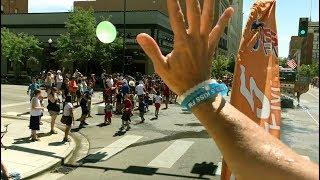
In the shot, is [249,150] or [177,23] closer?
[249,150]

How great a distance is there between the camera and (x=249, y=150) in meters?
1.52

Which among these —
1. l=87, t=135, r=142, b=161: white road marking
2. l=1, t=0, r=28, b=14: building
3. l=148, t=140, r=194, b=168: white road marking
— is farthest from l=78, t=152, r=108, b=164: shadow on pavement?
l=1, t=0, r=28, b=14: building

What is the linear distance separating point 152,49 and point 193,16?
10.8 inches

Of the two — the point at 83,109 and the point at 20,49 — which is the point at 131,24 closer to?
the point at 20,49

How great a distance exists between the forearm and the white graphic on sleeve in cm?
225

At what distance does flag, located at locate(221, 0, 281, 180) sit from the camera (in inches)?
157

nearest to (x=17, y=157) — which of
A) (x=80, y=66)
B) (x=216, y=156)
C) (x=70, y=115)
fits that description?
(x=70, y=115)

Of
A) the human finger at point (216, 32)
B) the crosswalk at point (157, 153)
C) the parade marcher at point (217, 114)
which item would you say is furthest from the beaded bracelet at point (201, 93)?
the crosswalk at point (157, 153)

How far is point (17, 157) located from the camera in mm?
11602

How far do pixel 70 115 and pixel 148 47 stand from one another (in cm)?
1272

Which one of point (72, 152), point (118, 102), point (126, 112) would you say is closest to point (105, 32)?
point (118, 102)

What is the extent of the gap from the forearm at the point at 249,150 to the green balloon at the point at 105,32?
125ft

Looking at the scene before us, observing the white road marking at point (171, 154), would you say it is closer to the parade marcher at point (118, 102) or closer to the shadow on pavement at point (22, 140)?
the shadow on pavement at point (22, 140)

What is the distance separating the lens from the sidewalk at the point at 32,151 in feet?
35.0
